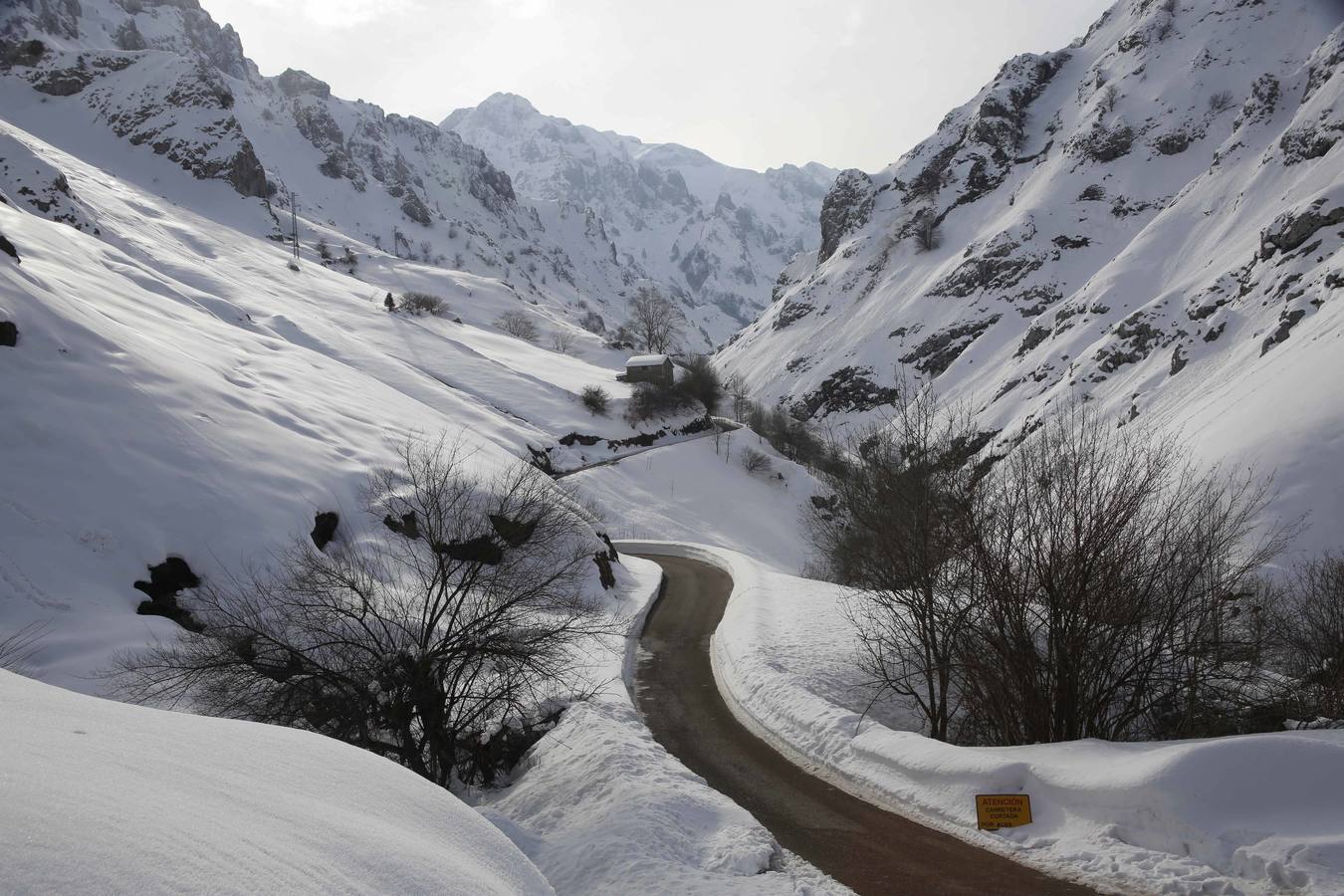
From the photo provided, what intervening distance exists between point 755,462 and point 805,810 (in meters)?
47.9

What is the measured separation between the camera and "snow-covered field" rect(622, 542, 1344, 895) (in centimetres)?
763

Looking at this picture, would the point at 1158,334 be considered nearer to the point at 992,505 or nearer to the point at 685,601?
the point at 685,601

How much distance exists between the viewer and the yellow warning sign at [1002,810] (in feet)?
31.8

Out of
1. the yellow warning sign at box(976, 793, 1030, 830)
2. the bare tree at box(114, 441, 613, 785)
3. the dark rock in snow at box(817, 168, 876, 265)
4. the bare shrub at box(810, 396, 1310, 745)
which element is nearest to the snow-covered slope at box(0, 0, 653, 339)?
the dark rock in snow at box(817, 168, 876, 265)

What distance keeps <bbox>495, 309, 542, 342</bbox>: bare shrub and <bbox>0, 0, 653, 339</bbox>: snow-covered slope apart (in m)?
29.2

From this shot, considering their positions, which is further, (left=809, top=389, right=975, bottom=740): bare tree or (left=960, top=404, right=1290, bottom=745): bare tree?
(left=809, top=389, right=975, bottom=740): bare tree

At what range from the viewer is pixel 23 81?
101m

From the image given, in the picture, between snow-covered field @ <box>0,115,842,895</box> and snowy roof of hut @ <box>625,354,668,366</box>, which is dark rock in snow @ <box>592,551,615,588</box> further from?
snowy roof of hut @ <box>625,354,668,366</box>

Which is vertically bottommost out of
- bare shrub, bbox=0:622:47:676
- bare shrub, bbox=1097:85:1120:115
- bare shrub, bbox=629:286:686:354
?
bare shrub, bbox=0:622:47:676

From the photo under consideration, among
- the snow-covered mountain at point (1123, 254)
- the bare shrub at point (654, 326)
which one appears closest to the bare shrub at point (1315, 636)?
the snow-covered mountain at point (1123, 254)

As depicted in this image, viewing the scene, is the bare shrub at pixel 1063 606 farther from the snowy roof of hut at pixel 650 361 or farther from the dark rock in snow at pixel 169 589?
the snowy roof of hut at pixel 650 361

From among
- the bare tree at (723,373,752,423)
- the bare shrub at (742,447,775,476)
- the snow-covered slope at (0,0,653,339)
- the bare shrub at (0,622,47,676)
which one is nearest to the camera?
the bare shrub at (0,622,47,676)

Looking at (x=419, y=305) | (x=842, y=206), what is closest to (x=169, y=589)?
(x=419, y=305)

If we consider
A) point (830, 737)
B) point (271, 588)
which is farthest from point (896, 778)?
point (271, 588)
